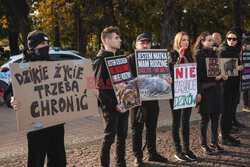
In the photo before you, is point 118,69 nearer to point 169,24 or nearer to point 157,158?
point 157,158

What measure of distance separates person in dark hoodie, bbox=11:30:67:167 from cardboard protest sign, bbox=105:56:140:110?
33.3 inches

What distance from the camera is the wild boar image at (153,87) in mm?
3948

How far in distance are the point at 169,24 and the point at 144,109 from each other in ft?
33.1

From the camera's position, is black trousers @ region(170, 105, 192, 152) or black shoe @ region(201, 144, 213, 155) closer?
black trousers @ region(170, 105, 192, 152)

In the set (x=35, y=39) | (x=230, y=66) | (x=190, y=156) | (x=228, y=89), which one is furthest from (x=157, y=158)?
(x=35, y=39)

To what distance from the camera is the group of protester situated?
3.06 meters

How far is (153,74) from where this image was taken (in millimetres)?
4066

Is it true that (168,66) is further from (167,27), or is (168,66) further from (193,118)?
(167,27)

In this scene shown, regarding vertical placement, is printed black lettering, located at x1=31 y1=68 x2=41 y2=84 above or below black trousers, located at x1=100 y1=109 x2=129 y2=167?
above

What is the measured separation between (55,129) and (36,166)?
44 cm

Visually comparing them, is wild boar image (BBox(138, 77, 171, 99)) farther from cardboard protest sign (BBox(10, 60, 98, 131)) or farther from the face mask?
the face mask

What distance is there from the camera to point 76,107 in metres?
3.39

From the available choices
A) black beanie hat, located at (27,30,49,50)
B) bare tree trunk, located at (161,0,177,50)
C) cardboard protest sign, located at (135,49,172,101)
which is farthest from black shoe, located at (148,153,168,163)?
bare tree trunk, located at (161,0,177,50)

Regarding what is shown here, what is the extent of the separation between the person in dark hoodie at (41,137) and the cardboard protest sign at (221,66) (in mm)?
2690
